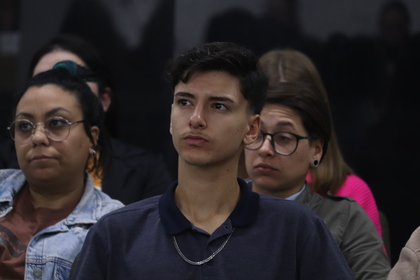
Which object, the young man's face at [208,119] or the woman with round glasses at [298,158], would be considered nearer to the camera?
the young man's face at [208,119]

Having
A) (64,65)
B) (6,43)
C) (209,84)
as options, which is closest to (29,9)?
(6,43)

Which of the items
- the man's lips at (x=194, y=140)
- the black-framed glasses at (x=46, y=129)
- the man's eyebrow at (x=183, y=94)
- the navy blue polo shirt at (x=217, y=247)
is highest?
the man's eyebrow at (x=183, y=94)

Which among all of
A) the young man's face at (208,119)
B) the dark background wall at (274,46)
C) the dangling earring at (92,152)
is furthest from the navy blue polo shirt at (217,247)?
the dark background wall at (274,46)

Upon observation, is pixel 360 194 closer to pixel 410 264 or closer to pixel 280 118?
pixel 280 118

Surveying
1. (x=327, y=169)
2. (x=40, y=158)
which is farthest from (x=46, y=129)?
(x=327, y=169)

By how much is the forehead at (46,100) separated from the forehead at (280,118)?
0.72m

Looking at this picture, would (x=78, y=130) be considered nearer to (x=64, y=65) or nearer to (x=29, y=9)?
(x=64, y=65)

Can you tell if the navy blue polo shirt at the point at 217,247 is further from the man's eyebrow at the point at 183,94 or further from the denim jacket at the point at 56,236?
the denim jacket at the point at 56,236

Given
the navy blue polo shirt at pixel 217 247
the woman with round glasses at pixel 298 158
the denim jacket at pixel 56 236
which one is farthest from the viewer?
the woman with round glasses at pixel 298 158

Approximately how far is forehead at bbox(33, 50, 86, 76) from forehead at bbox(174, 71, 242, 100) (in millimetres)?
1592

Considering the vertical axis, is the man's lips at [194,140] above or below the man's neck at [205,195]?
above

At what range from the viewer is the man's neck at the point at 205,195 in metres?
2.28

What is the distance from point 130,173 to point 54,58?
2.19 ft

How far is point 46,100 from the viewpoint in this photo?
114 inches
